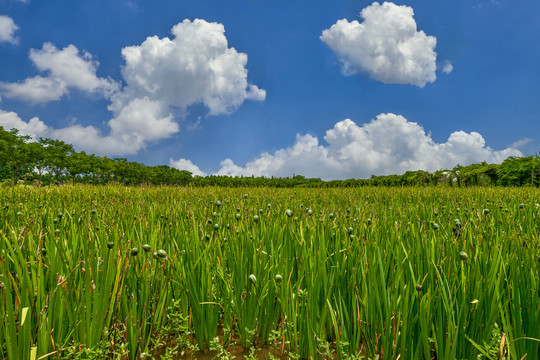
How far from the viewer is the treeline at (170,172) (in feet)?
75.2

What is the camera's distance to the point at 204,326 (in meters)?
1.75

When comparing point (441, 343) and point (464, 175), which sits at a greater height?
point (464, 175)

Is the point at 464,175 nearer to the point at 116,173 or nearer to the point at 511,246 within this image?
the point at 511,246

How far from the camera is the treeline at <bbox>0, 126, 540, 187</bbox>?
75.2 feet

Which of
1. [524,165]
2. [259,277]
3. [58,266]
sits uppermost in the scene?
[524,165]

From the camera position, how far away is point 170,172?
308ft

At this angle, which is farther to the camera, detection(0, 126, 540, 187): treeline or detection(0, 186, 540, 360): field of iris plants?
detection(0, 126, 540, 187): treeline

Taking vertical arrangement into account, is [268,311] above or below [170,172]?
below

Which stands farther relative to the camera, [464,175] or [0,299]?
[464,175]

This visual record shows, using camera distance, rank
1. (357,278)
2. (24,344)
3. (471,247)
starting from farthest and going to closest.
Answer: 1. (471,247)
2. (357,278)
3. (24,344)

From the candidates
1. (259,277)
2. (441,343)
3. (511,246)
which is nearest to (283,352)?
(259,277)

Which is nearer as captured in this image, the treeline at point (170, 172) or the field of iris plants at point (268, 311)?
the field of iris plants at point (268, 311)

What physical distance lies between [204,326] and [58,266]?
93 centimetres

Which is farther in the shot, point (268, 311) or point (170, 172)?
point (170, 172)
